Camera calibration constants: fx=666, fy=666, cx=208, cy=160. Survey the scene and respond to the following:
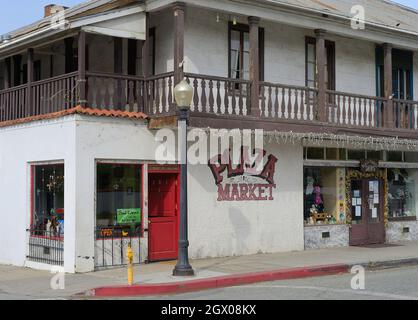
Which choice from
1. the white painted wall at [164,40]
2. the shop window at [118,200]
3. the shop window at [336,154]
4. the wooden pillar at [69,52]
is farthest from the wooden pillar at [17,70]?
the shop window at [336,154]

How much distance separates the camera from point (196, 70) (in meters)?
16.4

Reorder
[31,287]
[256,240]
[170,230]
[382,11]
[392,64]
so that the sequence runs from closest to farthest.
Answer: [31,287], [170,230], [256,240], [392,64], [382,11]

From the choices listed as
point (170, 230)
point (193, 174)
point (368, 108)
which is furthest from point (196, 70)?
point (368, 108)

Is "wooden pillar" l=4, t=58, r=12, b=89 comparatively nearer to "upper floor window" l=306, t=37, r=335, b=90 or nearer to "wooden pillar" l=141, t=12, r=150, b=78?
"wooden pillar" l=141, t=12, r=150, b=78

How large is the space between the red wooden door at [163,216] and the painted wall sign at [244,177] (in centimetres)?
117

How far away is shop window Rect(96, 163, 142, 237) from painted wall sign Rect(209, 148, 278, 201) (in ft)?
6.96

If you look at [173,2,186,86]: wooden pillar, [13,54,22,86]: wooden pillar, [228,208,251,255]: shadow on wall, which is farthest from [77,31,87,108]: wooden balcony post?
[13,54,22,86]: wooden pillar

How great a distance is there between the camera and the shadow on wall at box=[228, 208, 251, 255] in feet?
55.2

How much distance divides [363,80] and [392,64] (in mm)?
1351

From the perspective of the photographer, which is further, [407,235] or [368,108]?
[407,235]

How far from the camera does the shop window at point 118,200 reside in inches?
585

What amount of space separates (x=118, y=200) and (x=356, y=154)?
7.97 m

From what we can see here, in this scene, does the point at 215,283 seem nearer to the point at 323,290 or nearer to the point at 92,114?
the point at 323,290

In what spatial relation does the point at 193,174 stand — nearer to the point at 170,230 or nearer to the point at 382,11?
the point at 170,230
